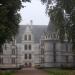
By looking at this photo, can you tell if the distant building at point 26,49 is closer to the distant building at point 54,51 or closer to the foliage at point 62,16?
the distant building at point 54,51

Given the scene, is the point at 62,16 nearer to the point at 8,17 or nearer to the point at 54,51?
the point at 8,17

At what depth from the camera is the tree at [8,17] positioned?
30.2 m

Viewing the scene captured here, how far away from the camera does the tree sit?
30.2 meters

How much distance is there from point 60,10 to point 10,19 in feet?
27.7

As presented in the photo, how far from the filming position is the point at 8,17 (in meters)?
34.5

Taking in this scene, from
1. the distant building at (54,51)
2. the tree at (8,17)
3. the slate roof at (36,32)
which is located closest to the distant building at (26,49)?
the slate roof at (36,32)

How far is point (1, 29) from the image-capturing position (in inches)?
1171

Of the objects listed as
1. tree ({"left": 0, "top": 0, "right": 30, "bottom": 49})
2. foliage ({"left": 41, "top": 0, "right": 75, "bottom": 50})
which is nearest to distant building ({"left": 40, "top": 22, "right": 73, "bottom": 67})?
foliage ({"left": 41, "top": 0, "right": 75, "bottom": 50})

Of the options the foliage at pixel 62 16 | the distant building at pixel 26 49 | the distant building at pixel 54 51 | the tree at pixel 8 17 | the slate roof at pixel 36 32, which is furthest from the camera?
the slate roof at pixel 36 32

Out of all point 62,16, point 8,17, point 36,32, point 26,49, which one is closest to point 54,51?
point 36,32

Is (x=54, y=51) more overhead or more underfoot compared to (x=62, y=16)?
more underfoot

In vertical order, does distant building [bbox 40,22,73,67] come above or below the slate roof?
below

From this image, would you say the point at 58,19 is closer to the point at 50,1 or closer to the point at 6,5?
the point at 50,1

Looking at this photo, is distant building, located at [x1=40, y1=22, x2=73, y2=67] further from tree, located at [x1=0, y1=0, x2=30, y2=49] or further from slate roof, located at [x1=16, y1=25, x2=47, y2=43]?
tree, located at [x1=0, y1=0, x2=30, y2=49]
